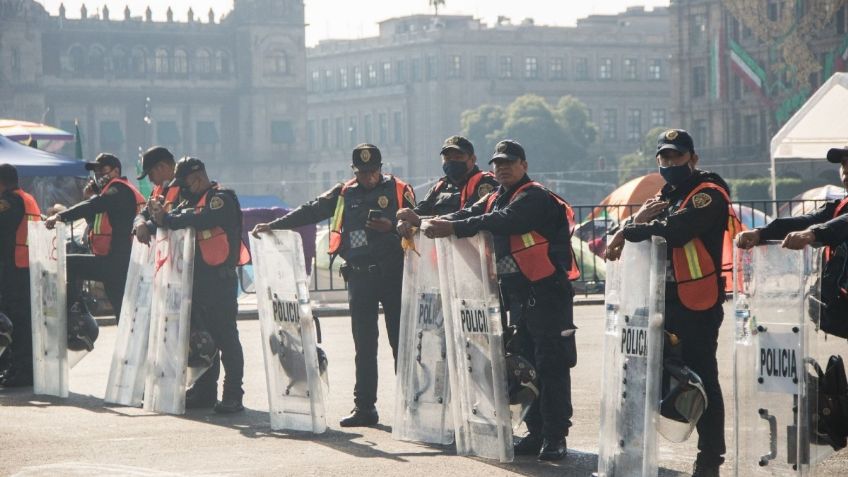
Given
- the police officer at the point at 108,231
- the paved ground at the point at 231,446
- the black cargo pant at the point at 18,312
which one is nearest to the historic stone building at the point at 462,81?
the black cargo pant at the point at 18,312

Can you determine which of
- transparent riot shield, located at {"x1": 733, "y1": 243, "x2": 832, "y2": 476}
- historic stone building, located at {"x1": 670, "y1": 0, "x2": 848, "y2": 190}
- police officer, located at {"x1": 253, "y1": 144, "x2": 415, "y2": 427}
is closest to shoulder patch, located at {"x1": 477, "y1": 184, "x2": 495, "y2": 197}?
police officer, located at {"x1": 253, "y1": 144, "x2": 415, "y2": 427}

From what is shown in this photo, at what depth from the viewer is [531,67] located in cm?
12512

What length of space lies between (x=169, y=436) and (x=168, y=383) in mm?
1141

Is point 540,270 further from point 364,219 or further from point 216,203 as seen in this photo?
point 216,203

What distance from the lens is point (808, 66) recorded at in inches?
3155

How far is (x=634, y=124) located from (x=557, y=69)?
7.34 metres

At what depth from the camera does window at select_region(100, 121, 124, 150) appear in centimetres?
11006

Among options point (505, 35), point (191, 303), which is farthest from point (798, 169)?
point (191, 303)

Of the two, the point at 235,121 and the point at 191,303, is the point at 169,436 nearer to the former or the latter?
the point at 191,303

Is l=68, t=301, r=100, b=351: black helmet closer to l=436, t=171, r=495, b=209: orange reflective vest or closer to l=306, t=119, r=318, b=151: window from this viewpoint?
l=436, t=171, r=495, b=209: orange reflective vest

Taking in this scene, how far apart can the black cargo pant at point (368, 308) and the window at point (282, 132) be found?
108 meters

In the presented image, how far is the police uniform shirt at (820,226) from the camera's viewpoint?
663 cm

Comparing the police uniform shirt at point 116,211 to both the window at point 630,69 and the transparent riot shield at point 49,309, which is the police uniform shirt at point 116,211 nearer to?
the transparent riot shield at point 49,309

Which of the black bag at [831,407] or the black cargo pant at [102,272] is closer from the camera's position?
the black bag at [831,407]
